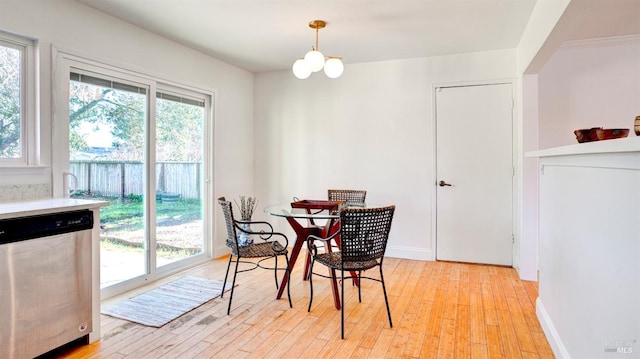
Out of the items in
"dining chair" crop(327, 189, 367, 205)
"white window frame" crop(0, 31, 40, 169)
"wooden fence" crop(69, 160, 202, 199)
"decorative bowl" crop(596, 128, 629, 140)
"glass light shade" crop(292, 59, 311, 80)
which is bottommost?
"dining chair" crop(327, 189, 367, 205)

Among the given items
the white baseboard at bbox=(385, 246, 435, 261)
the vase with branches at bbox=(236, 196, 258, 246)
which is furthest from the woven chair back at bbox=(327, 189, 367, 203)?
the vase with branches at bbox=(236, 196, 258, 246)

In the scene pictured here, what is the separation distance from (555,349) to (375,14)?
2.78 meters

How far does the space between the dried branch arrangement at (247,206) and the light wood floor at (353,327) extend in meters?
1.35

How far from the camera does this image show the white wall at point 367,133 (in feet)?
14.0

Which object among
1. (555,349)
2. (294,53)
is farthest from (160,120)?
(555,349)

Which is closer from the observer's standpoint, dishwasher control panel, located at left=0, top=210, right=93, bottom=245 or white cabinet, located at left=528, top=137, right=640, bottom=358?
white cabinet, located at left=528, top=137, right=640, bottom=358

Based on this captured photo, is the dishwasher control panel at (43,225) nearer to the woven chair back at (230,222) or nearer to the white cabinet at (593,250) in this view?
the woven chair back at (230,222)

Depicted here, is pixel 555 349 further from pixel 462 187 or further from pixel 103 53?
pixel 103 53

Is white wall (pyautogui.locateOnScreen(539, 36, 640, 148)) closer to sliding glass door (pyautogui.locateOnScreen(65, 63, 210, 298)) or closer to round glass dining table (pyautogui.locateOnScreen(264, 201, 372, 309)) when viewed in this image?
round glass dining table (pyautogui.locateOnScreen(264, 201, 372, 309))

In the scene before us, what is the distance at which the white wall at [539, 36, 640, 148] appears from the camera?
349 cm

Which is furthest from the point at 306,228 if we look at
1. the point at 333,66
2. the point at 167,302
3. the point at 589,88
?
the point at 589,88

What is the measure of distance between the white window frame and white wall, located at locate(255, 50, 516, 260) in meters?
2.83

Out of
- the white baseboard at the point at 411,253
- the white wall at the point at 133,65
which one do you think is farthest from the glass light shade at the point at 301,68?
the white baseboard at the point at 411,253

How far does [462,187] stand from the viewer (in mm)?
4148
